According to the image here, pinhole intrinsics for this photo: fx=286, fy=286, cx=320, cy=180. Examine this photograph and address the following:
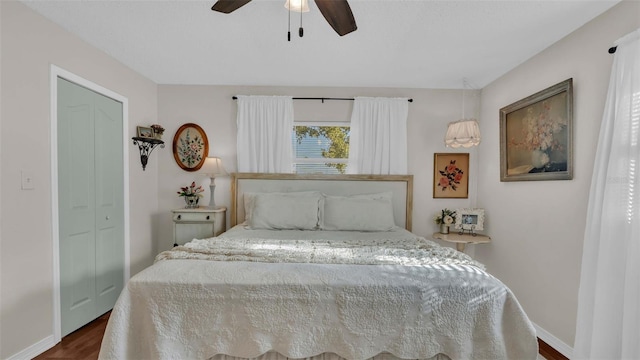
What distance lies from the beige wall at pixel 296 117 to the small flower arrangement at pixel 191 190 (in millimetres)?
79

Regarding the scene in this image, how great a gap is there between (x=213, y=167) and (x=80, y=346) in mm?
1890

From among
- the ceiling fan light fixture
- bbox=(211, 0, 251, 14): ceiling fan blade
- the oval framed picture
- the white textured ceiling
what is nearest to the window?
the white textured ceiling

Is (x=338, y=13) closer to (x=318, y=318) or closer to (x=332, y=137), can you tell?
(x=318, y=318)

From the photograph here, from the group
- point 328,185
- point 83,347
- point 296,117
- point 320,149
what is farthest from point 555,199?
point 83,347

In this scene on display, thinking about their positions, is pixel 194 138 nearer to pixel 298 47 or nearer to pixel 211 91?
pixel 211 91

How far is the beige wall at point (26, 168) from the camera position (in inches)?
73.5

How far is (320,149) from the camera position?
3625 mm

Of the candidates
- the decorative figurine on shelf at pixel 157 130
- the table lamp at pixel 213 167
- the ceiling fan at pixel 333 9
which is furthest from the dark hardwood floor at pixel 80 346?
the ceiling fan at pixel 333 9

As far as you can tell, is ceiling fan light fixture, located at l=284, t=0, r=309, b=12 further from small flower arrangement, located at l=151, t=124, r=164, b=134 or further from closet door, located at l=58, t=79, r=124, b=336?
small flower arrangement, located at l=151, t=124, r=164, b=134

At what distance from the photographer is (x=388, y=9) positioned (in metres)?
1.94

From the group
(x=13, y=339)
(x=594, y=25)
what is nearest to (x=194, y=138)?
(x=13, y=339)

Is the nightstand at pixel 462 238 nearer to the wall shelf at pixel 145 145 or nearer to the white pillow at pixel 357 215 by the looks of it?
Answer: the white pillow at pixel 357 215

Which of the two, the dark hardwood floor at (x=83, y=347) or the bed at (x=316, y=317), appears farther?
the dark hardwood floor at (x=83, y=347)

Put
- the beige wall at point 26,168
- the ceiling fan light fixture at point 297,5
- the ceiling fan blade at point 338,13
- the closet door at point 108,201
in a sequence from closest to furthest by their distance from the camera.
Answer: the ceiling fan blade at point 338,13 → the ceiling fan light fixture at point 297,5 → the beige wall at point 26,168 → the closet door at point 108,201
